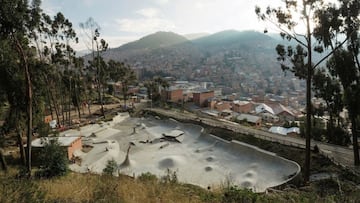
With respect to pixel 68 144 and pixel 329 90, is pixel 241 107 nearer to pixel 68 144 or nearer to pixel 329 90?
pixel 329 90

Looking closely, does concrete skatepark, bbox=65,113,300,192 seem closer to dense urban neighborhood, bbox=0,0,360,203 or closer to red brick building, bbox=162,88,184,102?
dense urban neighborhood, bbox=0,0,360,203

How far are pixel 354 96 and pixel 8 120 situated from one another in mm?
20837

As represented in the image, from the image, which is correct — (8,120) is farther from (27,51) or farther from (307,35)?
(307,35)

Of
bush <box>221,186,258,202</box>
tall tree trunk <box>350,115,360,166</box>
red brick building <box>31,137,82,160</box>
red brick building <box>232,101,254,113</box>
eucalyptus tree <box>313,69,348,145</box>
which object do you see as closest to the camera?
bush <box>221,186,258,202</box>

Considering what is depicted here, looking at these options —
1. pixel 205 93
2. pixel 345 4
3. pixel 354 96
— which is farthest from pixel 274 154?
pixel 205 93

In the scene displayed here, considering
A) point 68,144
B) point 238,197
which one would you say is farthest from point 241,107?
point 238,197

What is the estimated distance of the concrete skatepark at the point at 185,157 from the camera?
1617 cm

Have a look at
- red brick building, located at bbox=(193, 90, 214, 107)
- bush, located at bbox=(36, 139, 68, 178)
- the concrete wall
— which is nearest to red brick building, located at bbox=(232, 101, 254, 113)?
red brick building, located at bbox=(193, 90, 214, 107)

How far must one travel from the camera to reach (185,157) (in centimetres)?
2111

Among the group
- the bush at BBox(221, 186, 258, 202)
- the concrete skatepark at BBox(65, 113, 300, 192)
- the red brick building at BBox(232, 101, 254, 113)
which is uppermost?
the bush at BBox(221, 186, 258, 202)

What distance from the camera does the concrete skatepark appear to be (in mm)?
16172

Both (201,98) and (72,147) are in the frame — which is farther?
(201,98)

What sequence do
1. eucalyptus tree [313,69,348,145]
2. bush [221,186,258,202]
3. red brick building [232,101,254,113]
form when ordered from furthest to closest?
red brick building [232,101,254,113] < eucalyptus tree [313,69,348,145] < bush [221,186,258,202]

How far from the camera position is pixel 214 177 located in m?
16.8
